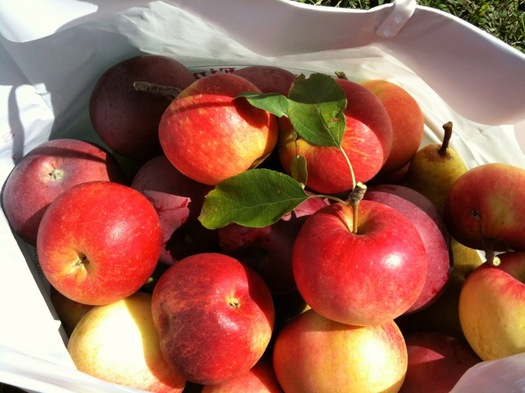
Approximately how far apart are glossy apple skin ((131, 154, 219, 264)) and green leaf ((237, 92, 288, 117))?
226 mm

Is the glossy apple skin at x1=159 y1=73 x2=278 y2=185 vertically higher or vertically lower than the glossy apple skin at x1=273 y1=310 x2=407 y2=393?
higher

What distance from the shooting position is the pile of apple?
86cm

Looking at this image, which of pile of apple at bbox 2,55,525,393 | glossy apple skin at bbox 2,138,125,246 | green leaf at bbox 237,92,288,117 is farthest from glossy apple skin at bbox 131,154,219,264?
Answer: green leaf at bbox 237,92,288,117

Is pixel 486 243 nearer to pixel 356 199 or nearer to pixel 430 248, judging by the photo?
pixel 430 248

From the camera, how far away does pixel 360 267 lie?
792mm

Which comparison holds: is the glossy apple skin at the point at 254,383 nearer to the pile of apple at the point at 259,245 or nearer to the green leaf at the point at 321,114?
the pile of apple at the point at 259,245

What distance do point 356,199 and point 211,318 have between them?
289 millimetres

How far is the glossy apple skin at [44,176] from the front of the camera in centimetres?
103

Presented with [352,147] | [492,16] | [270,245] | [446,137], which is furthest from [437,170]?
[492,16]

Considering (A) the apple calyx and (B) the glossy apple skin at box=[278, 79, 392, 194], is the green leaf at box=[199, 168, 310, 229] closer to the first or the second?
(B) the glossy apple skin at box=[278, 79, 392, 194]

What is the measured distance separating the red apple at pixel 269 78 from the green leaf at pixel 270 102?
0.18m

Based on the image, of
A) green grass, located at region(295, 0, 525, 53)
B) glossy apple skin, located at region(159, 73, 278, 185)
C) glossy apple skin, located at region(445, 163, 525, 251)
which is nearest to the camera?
glossy apple skin, located at region(159, 73, 278, 185)

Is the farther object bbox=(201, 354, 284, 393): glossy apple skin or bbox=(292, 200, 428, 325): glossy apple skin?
bbox=(201, 354, 284, 393): glossy apple skin

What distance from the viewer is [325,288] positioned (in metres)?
0.81
